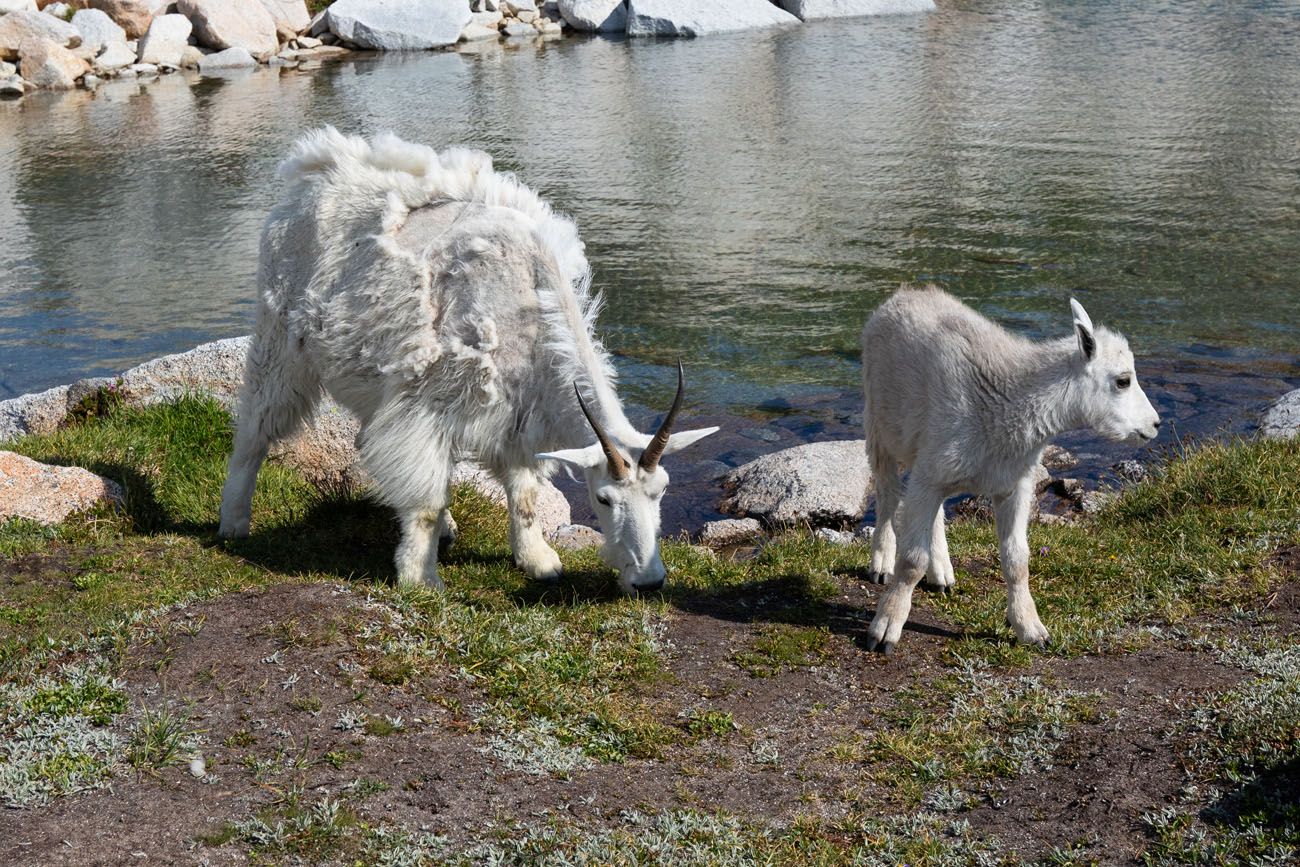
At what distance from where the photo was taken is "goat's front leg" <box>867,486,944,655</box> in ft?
26.2

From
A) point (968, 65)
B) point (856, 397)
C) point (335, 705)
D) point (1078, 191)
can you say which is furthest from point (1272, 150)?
point (335, 705)

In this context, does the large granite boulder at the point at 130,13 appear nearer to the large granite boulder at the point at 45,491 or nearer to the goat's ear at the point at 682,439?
the large granite boulder at the point at 45,491

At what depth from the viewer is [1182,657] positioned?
7777 millimetres

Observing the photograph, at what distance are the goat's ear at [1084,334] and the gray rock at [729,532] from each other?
4.97 metres

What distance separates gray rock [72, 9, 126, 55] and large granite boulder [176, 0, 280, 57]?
2332mm

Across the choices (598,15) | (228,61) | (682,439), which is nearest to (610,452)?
(682,439)

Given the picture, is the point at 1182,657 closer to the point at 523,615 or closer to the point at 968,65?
the point at 523,615

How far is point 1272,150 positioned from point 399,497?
2291cm

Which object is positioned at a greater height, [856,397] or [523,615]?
[523,615]

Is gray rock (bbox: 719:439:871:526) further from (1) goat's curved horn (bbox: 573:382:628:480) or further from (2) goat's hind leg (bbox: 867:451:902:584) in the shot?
(1) goat's curved horn (bbox: 573:382:628:480)

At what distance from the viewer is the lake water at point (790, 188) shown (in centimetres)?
1812

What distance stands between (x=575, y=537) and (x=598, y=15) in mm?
37106

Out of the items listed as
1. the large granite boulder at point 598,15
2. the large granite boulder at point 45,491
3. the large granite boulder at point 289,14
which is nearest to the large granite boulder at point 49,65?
the large granite boulder at point 289,14

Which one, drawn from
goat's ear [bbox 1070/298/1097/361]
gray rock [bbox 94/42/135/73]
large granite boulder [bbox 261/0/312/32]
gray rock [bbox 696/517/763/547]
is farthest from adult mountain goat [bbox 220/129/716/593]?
large granite boulder [bbox 261/0/312/32]
